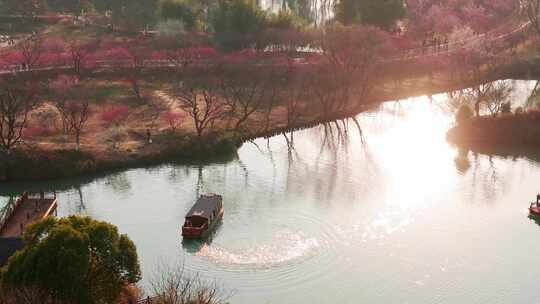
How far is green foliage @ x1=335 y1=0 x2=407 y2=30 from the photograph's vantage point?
131 metres

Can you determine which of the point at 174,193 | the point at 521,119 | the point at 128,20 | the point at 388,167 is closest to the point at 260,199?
the point at 174,193

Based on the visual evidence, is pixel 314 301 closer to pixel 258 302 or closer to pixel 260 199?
pixel 258 302

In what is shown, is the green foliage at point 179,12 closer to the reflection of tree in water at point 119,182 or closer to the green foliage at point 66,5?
the green foliage at point 66,5

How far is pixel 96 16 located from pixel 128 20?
10.3m

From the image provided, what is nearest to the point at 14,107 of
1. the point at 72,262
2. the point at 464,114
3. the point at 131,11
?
the point at 72,262

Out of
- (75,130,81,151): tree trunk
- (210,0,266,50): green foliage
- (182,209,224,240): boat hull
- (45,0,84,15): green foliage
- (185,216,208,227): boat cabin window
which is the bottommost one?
(182,209,224,240): boat hull

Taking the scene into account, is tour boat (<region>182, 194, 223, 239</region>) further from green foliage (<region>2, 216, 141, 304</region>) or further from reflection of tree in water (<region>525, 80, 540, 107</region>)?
reflection of tree in water (<region>525, 80, 540, 107</region>)

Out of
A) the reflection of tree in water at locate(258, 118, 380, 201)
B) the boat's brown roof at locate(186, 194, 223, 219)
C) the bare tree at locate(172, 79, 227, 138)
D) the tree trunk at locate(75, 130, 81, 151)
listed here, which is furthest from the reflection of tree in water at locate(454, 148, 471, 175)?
the tree trunk at locate(75, 130, 81, 151)

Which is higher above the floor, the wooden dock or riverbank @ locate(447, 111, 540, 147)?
riverbank @ locate(447, 111, 540, 147)

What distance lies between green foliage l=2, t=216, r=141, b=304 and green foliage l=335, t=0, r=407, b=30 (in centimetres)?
9578

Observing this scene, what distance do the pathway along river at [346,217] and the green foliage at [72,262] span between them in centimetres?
1265

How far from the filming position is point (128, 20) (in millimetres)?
146750

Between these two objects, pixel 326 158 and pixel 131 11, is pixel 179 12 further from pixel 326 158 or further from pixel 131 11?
pixel 326 158

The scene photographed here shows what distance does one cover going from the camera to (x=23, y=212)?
65.0m
